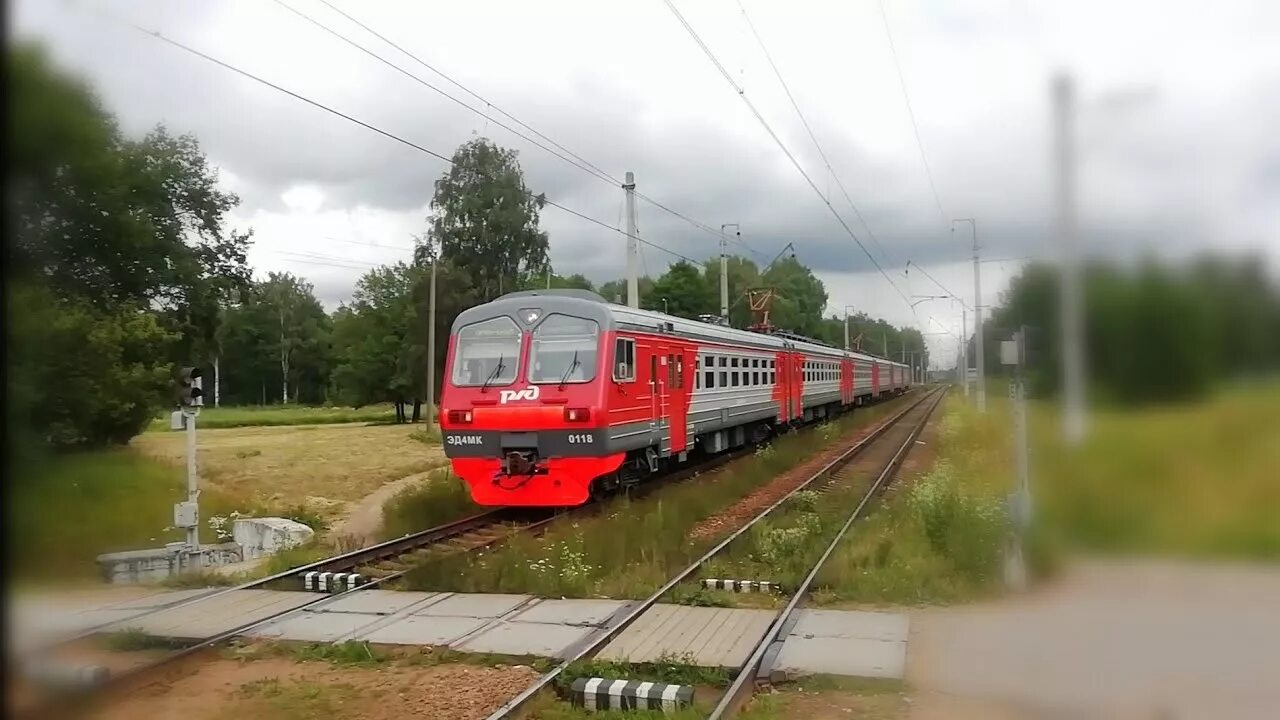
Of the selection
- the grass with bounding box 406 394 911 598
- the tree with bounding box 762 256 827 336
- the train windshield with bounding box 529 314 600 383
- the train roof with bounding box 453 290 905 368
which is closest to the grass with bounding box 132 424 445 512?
the grass with bounding box 406 394 911 598

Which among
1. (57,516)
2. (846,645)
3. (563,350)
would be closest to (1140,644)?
(57,516)

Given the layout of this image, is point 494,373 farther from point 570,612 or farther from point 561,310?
point 570,612

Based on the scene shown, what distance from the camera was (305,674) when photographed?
6.32 m

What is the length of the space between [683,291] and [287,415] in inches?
1013

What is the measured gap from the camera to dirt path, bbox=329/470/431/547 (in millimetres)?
12652

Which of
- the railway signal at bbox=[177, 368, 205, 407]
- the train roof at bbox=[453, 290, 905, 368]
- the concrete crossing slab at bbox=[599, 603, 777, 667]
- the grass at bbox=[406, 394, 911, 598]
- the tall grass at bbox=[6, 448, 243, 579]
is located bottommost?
the concrete crossing slab at bbox=[599, 603, 777, 667]

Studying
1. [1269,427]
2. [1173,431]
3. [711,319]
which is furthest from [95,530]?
[711,319]

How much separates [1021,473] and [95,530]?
10.3 ft

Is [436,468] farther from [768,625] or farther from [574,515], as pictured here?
[768,625]

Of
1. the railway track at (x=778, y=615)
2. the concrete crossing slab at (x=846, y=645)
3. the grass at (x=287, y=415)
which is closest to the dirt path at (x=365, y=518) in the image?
the railway track at (x=778, y=615)

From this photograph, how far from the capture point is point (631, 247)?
20344mm

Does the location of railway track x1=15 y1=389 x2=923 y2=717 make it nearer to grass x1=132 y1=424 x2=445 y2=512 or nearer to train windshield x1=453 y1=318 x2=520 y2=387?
train windshield x1=453 y1=318 x2=520 y2=387

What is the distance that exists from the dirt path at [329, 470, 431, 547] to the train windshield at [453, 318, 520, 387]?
2476mm

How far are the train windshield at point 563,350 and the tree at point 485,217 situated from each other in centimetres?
2298
